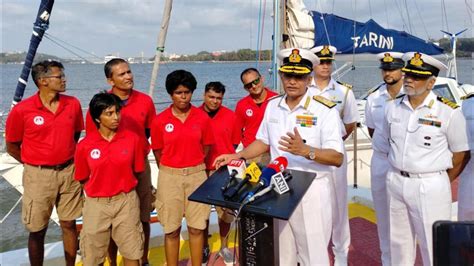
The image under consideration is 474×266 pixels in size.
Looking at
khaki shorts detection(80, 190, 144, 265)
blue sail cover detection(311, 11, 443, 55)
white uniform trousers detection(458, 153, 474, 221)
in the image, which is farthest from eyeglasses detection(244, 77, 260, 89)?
blue sail cover detection(311, 11, 443, 55)

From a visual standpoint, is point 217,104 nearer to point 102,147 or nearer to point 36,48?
point 102,147

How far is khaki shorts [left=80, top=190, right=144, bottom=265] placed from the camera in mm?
2344

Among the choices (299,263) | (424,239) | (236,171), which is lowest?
(299,263)

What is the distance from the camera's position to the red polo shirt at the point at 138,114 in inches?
111

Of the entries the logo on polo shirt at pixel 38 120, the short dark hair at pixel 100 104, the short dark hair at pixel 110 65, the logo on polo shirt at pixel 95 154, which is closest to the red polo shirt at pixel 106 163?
the logo on polo shirt at pixel 95 154

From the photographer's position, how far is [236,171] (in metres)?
1.92

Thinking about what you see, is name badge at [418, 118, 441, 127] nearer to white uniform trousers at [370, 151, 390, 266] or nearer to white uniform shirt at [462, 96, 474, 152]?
white uniform shirt at [462, 96, 474, 152]

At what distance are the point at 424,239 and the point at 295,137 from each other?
3.47 ft

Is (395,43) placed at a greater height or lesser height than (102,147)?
greater

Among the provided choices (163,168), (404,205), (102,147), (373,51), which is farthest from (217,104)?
(373,51)

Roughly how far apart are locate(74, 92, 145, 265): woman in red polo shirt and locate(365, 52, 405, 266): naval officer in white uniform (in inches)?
69.2

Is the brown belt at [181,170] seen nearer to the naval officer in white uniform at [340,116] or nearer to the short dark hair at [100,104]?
the short dark hair at [100,104]

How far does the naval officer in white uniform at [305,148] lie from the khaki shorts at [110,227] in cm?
69

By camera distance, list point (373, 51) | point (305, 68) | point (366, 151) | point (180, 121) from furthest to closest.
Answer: point (366, 151) < point (373, 51) < point (180, 121) < point (305, 68)
